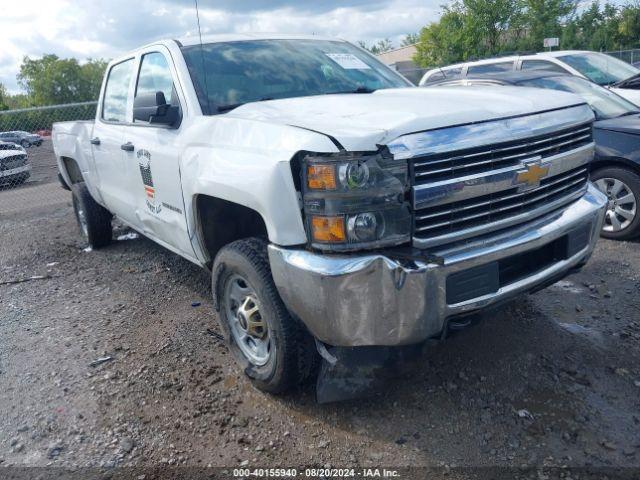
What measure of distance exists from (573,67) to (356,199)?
8784 mm

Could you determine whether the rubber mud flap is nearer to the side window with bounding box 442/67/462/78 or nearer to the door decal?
the door decal

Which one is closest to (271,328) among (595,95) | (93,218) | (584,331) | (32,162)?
(584,331)

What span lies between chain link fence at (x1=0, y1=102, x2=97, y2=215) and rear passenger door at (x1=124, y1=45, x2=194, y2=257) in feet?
18.6

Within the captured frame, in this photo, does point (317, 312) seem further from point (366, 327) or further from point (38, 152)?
point (38, 152)

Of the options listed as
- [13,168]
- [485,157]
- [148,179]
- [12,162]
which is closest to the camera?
[485,157]

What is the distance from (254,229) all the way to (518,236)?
1.48m

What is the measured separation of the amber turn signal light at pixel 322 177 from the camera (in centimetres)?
238

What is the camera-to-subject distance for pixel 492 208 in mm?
2688

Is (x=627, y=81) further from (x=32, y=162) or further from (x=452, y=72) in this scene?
(x=32, y=162)

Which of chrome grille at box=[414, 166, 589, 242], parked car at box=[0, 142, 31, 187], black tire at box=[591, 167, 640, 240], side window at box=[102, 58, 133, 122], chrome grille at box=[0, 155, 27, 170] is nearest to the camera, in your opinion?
chrome grille at box=[414, 166, 589, 242]

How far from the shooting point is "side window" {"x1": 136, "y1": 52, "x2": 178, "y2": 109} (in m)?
3.75

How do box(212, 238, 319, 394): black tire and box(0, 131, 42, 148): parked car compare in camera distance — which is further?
box(0, 131, 42, 148): parked car

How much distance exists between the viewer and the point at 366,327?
2.47 m

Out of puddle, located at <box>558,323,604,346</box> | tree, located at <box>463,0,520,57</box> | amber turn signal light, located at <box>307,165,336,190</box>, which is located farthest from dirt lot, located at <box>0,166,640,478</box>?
tree, located at <box>463,0,520,57</box>
